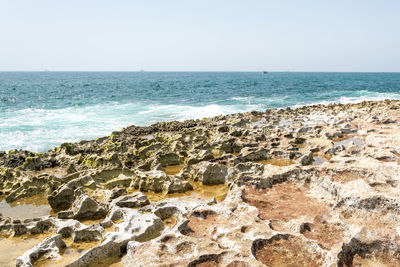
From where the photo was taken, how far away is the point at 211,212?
6.75 meters

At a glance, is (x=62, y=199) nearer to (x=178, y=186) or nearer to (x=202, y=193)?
(x=178, y=186)

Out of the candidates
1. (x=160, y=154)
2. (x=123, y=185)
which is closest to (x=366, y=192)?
(x=123, y=185)

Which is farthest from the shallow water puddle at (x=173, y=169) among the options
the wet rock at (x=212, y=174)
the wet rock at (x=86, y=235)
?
the wet rock at (x=86, y=235)

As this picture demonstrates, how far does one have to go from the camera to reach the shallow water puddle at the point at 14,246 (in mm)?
6062

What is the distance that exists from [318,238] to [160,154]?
8.05 meters

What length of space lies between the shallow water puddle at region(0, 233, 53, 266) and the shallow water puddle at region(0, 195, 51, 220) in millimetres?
1657

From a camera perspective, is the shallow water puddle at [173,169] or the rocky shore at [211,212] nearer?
the rocky shore at [211,212]

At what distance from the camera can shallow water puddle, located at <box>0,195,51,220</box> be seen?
8612 millimetres

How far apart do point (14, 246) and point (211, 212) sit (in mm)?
4424

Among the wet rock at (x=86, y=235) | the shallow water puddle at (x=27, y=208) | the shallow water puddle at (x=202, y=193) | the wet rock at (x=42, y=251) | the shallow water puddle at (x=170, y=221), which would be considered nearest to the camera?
the wet rock at (x=42, y=251)

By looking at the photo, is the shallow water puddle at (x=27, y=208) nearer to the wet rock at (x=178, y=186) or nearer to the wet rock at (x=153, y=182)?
the wet rock at (x=153, y=182)

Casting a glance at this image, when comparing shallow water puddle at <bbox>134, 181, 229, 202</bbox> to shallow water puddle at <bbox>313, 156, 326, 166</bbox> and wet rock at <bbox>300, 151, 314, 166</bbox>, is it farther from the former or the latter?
shallow water puddle at <bbox>313, 156, 326, 166</bbox>

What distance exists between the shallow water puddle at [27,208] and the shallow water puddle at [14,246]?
1657 mm

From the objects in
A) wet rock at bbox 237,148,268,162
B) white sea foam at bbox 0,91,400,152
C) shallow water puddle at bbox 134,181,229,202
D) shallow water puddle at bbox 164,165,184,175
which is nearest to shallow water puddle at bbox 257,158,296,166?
wet rock at bbox 237,148,268,162
